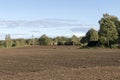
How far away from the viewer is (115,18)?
11531cm

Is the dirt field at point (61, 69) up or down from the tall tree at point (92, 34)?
down

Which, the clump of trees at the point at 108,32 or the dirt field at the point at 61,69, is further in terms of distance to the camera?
the clump of trees at the point at 108,32

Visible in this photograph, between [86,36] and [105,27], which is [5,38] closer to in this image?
[86,36]

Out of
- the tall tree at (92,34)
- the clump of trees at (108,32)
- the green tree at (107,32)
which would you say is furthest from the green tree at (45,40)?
the green tree at (107,32)

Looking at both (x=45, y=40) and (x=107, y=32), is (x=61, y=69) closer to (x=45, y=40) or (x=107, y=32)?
(x=107, y=32)

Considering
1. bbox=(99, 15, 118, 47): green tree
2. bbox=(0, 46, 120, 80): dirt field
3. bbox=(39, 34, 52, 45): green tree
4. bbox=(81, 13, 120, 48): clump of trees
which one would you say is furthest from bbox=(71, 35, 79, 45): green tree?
bbox=(0, 46, 120, 80): dirt field

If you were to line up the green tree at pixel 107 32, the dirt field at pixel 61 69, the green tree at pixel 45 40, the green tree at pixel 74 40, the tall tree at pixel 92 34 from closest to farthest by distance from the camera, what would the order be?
the dirt field at pixel 61 69, the green tree at pixel 107 32, the tall tree at pixel 92 34, the green tree at pixel 74 40, the green tree at pixel 45 40

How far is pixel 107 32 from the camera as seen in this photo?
351 ft

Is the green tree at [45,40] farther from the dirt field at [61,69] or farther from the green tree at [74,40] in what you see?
the dirt field at [61,69]

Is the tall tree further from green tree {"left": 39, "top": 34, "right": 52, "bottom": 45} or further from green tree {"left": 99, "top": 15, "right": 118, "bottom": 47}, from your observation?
green tree {"left": 39, "top": 34, "right": 52, "bottom": 45}

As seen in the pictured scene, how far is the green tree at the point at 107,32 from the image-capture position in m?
106

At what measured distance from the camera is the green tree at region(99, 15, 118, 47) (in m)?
106

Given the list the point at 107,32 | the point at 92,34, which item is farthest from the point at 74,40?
the point at 107,32

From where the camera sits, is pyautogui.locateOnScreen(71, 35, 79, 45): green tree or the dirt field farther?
pyautogui.locateOnScreen(71, 35, 79, 45): green tree
